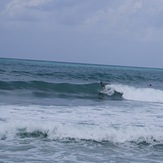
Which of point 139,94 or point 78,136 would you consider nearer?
point 78,136

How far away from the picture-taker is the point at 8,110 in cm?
1423

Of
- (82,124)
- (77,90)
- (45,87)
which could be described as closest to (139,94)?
(77,90)

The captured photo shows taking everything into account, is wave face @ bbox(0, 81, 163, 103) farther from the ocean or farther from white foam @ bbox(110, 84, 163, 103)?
the ocean

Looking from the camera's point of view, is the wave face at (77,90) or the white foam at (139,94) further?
the white foam at (139,94)

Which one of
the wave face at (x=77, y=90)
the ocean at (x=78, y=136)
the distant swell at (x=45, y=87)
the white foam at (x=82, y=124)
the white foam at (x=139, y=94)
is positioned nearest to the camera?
the ocean at (x=78, y=136)

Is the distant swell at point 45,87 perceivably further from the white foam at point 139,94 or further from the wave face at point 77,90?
the white foam at point 139,94

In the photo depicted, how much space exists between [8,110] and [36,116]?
1.57 m

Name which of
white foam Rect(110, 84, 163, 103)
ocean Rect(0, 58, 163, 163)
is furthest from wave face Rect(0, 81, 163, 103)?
ocean Rect(0, 58, 163, 163)

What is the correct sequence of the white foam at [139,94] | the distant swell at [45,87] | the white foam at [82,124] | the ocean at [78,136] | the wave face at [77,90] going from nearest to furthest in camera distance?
1. the ocean at [78,136]
2. the white foam at [82,124]
3. the wave face at [77,90]
4. the distant swell at [45,87]
5. the white foam at [139,94]

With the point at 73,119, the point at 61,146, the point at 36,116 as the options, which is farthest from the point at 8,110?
the point at 61,146

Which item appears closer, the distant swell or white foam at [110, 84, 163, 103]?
the distant swell

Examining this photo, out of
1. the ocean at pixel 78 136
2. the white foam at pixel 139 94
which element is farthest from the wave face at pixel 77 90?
the ocean at pixel 78 136

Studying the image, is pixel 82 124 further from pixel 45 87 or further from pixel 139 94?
pixel 139 94

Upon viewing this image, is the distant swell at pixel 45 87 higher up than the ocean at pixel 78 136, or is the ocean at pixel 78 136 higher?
the distant swell at pixel 45 87
